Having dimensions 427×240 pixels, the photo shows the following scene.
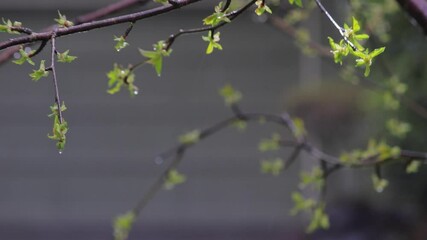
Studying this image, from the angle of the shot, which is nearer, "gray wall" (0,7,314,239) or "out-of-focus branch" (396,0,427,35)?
"out-of-focus branch" (396,0,427,35)

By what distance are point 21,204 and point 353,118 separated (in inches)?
103

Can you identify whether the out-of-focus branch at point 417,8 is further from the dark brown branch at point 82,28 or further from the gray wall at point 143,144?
the gray wall at point 143,144

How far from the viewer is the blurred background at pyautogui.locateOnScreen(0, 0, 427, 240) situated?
571cm

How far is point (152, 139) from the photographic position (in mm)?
5816

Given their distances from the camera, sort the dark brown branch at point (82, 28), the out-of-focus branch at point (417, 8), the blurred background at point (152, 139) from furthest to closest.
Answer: the blurred background at point (152, 139)
the out-of-focus branch at point (417, 8)
the dark brown branch at point (82, 28)

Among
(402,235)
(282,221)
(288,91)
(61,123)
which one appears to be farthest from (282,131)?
(61,123)

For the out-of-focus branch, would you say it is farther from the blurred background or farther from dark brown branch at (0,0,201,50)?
the blurred background

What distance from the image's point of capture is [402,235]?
3.88m

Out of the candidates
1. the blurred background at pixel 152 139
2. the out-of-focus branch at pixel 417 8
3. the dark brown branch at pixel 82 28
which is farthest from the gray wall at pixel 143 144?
the dark brown branch at pixel 82 28

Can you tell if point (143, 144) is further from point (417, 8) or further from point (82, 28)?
point (82, 28)

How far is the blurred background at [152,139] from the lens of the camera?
571cm

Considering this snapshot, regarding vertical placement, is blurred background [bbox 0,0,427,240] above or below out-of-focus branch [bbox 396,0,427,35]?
above

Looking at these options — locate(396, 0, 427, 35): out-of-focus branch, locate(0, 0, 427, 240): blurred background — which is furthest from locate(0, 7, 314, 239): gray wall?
locate(396, 0, 427, 35): out-of-focus branch

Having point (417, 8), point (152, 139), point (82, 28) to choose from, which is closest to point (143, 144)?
point (152, 139)
